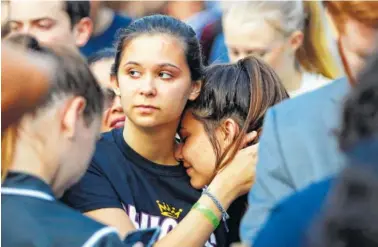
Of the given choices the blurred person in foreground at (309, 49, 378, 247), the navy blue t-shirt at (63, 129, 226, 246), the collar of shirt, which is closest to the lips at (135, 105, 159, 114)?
the navy blue t-shirt at (63, 129, 226, 246)

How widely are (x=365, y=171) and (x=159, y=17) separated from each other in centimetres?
143

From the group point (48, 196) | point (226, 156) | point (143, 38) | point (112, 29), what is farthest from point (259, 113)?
point (112, 29)

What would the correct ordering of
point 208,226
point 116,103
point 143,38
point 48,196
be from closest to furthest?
1. point 48,196
2. point 208,226
3. point 143,38
4. point 116,103

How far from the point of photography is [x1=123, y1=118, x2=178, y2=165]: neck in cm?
199

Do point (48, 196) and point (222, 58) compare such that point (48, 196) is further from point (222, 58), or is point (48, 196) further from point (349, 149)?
point (222, 58)

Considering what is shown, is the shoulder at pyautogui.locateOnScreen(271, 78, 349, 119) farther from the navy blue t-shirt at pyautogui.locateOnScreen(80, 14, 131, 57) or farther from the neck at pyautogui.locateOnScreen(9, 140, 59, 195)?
the navy blue t-shirt at pyautogui.locateOnScreen(80, 14, 131, 57)

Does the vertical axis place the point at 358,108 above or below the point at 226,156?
above

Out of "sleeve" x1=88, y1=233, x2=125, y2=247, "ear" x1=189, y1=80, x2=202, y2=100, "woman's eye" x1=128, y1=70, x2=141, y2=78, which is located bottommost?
"ear" x1=189, y1=80, x2=202, y2=100

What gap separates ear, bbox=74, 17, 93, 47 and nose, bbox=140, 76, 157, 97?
0.98 meters

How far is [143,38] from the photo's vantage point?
2.02 metres

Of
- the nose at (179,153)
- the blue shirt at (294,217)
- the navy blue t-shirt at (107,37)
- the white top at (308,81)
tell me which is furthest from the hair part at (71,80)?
the navy blue t-shirt at (107,37)

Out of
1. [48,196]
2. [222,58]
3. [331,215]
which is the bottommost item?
[222,58]

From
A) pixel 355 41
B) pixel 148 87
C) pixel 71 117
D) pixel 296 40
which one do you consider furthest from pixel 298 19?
pixel 71 117

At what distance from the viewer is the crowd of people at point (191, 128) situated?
0.93 m
